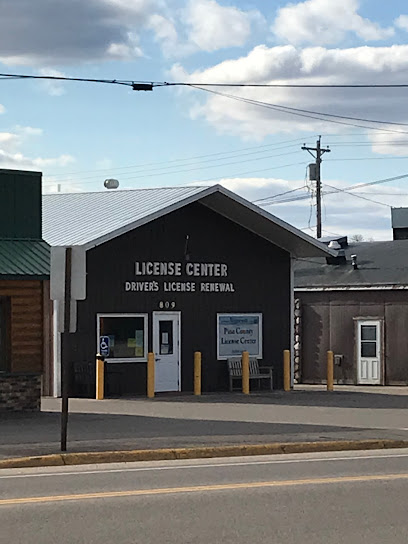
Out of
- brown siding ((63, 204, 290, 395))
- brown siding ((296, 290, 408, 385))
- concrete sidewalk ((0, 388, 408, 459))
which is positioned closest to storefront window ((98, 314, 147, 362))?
brown siding ((63, 204, 290, 395))

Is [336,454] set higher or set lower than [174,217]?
lower

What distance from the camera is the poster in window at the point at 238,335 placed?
29328 millimetres

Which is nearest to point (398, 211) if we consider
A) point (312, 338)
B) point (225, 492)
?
point (312, 338)

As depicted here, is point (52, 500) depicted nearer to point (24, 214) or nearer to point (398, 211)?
point (24, 214)

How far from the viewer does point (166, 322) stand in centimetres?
2823

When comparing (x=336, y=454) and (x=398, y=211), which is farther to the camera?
(x=398, y=211)

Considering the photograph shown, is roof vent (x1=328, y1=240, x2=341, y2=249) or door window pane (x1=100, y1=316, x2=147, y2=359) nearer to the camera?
door window pane (x1=100, y1=316, x2=147, y2=359)

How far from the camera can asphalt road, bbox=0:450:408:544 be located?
9.28 meters

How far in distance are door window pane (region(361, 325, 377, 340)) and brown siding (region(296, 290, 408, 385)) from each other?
11.3 inches

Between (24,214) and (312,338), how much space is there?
48.6 ft

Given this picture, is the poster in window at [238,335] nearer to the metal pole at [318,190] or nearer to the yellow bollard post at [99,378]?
the yellow bollard post at [99,378]

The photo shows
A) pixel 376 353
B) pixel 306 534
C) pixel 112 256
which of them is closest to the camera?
pixel 306 534

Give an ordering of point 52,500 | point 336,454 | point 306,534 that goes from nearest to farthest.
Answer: point 306,534
point 52,500
point 336,454

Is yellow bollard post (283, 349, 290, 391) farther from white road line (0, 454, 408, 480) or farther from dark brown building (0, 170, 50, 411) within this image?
white road line (0, 454, 408, 480)
